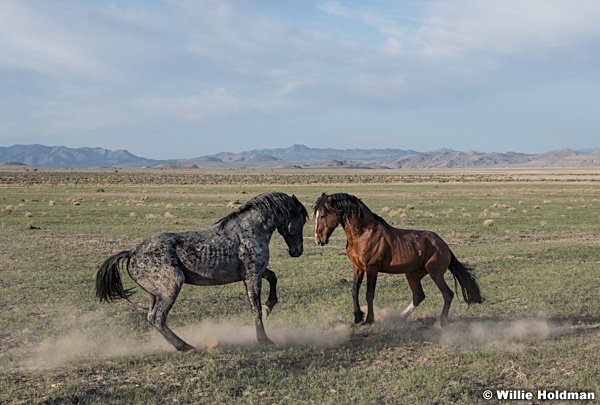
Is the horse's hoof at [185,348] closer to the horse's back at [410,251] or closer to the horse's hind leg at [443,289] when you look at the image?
the horse's back at [410,251]

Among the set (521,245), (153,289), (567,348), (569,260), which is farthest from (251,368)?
(521,245)

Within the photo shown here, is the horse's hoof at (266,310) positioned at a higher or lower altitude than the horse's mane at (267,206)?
lower

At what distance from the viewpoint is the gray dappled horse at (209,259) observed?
6.94 metres

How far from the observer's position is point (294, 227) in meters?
7.81

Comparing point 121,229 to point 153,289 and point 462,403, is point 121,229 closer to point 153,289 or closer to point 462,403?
point 153,289

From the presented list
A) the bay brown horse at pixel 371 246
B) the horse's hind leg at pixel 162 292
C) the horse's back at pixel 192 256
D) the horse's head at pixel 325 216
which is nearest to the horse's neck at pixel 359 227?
the bay brown horse at pixel 371 246

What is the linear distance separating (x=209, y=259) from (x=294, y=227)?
1.29 meters

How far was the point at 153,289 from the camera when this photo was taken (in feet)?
22.8

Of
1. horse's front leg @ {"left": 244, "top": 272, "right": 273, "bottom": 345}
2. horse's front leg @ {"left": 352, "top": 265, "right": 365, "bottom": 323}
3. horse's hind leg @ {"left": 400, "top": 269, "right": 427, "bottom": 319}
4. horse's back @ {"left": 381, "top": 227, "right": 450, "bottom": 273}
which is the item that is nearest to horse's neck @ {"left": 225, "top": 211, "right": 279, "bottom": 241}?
horse's front leg @ {"left": 244, "top": 272, "right": 273, "bottom": 345}

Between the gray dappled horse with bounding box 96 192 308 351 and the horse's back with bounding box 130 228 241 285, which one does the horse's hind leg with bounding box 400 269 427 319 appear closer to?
the gray dappled horse with bounding box 96 192 308 351

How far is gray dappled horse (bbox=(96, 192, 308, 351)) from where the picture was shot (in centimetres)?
694

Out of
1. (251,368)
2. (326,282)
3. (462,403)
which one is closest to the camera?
(462,403)

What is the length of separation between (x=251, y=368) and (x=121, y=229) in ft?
57.0

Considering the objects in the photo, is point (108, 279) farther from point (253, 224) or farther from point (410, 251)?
point (410, 251)
